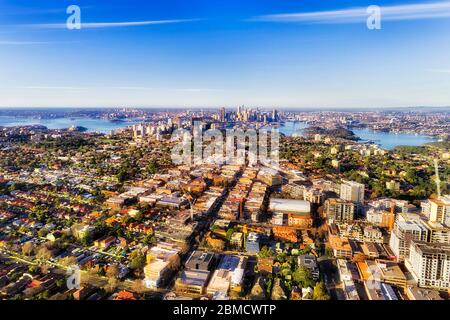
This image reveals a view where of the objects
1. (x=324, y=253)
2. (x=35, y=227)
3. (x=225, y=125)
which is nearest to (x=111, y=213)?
(x=35, y=227)

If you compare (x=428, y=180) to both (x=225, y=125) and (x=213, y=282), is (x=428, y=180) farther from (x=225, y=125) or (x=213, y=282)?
(x=225, y=125)

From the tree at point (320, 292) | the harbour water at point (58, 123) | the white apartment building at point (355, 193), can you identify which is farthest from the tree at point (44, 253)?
the harbour water at point (58, 123)

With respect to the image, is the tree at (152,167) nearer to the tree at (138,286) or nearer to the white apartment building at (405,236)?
the tree at (138,286)

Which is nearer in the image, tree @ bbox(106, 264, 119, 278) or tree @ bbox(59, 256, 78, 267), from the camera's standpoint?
tree @ bbox(106, 264, 119, 278)

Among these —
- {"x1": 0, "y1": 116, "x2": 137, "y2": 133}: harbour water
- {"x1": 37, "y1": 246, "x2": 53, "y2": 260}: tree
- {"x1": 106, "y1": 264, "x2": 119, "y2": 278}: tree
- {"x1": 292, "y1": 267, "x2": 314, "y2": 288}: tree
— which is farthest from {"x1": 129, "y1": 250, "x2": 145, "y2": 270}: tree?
{"x1": 0, "y1": 116, "x2": 137, "y2": 133}: harbour water

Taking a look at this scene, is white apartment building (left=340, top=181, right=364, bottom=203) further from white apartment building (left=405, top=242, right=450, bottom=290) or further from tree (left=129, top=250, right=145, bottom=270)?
tree (left=129, top=250, right=145, bottom=270)

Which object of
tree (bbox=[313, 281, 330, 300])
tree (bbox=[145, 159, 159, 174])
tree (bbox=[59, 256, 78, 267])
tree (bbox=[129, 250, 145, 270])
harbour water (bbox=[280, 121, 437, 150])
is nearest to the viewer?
tree (bbox=[313, 281, 330, 300])

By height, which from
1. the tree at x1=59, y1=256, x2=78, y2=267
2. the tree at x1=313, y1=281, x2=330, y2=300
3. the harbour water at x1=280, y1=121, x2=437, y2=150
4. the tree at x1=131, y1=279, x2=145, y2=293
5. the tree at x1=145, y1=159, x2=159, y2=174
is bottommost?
the tree at x1=131, y1=279, x2=145, y2=293

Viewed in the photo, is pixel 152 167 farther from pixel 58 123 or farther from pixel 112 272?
pixel 58 123

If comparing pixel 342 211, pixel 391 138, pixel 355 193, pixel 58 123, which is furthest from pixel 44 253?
pixel 58 123
